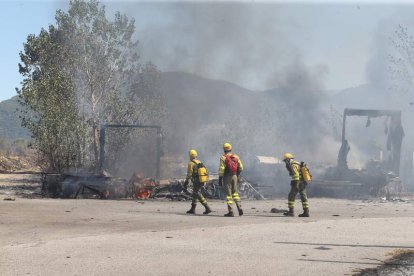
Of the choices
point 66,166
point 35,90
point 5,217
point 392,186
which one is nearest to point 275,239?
point 5,217

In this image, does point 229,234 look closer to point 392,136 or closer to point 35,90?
point 392,136

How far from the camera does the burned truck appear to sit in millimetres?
27750

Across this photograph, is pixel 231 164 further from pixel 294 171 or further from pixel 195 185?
pixel 294 171

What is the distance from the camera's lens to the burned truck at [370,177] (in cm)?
2775

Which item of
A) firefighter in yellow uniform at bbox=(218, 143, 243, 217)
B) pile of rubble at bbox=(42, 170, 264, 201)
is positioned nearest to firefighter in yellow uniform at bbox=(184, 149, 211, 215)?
firefighter in yellow uniform at bbox=(218, 143, 243, 217)

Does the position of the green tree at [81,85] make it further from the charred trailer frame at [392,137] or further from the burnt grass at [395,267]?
the burnt grass at [395,267]

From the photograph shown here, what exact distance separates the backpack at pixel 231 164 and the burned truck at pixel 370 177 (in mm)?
12244

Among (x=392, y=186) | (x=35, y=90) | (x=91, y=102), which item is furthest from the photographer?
(x=91, y=102)

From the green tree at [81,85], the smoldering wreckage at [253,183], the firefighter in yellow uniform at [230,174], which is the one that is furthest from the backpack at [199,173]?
the green tree at [81,85]

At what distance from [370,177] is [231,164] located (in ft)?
43.5

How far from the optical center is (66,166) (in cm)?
3500

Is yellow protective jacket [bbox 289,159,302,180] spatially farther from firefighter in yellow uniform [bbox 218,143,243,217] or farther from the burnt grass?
the burnt grass

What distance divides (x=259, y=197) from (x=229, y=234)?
13.5 meters

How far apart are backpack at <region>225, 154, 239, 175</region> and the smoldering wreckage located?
342 cm
